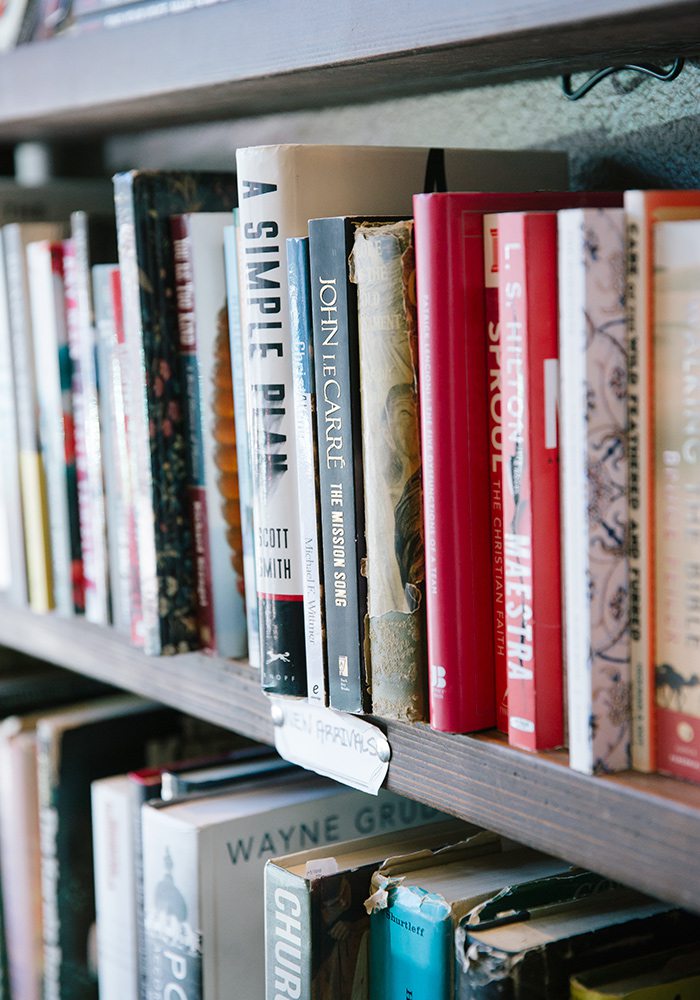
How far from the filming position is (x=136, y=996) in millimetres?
886

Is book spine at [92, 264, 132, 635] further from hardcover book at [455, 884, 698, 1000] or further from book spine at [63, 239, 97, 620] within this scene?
hardcover book at [455, 884, 698, 1000]

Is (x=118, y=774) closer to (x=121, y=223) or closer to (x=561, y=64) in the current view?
(x=121, y=223)

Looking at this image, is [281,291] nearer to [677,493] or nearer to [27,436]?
[677,493]

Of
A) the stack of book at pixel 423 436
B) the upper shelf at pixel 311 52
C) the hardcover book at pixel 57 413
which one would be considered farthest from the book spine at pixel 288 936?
the upper shelf at pixel 311 52

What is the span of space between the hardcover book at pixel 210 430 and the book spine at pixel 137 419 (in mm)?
25

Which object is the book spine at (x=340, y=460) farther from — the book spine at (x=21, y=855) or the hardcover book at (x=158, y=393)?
the book spine at (x=21, y=855)

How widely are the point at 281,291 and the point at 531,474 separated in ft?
0.59

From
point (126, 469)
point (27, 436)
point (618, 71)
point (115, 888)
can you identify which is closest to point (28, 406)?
point (27, 436)

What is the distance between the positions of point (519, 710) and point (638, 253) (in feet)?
0.68

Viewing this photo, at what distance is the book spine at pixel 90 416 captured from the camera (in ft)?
2.70

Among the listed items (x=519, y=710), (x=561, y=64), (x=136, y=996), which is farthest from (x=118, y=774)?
(x=561, y=64)

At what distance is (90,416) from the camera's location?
841 millimetres

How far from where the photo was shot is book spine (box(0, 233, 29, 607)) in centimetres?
91

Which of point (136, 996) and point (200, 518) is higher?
point (200, 518)
